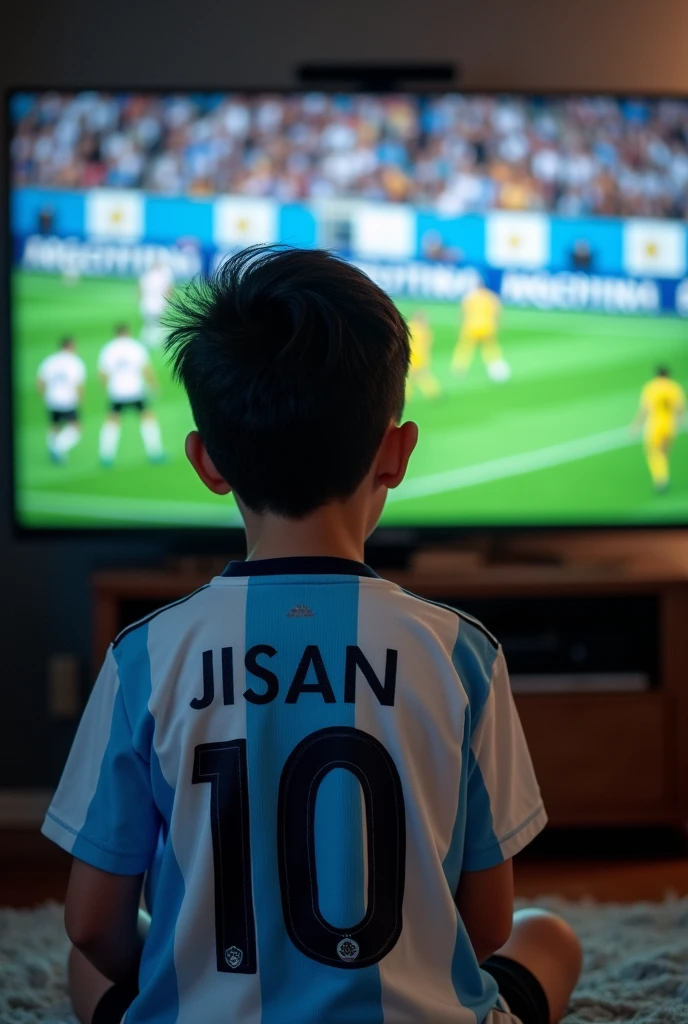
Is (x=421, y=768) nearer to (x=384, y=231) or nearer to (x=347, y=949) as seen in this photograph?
(x=347, y=949)

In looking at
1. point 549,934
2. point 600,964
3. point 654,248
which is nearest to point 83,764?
point 549,934

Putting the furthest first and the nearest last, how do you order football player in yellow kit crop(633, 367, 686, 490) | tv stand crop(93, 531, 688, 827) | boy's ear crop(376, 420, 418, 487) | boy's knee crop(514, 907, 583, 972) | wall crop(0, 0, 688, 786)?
wall crop(0, 0, 688, 786)
football player in yellow kit crop(633, 367, 686, 490)
tv stand crop(93, 531, 688, 827)
boy's knee crop(514, 907, 583, 972)
boy's ear crop(376, 420, 418, 487)

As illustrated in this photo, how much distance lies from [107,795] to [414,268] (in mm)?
1938

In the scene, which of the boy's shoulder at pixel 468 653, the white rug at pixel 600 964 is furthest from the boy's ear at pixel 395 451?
the white rug at pixel 600 964

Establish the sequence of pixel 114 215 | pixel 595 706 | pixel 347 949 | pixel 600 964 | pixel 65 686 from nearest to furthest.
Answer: pixel 347 949, pixel 600 964, pixel 595 706, pixel 114 215, pixel 65 686

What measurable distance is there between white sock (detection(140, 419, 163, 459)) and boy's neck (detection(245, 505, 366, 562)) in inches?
69.9

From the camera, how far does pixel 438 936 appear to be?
2.77 ft

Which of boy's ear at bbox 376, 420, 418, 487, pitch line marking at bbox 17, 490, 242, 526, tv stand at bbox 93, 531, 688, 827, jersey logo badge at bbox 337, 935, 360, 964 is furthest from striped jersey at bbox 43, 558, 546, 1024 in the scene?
pitch line marking at bbox 17, 490, 242, 526

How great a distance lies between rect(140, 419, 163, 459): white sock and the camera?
262 centimetres

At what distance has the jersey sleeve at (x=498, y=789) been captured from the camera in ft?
2.95

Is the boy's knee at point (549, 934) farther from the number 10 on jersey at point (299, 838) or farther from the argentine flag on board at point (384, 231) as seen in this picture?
the argentine flag on board at point (384, 231)

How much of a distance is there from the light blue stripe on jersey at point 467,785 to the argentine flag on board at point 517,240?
6.16 feet

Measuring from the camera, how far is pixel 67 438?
2.62 metres

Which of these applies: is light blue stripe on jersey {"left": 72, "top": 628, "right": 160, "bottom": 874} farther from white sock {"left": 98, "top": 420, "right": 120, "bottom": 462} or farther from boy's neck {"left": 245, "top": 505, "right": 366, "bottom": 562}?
white sock {"left": 98, "top": 420, "right": 120, "bottom": 462}
